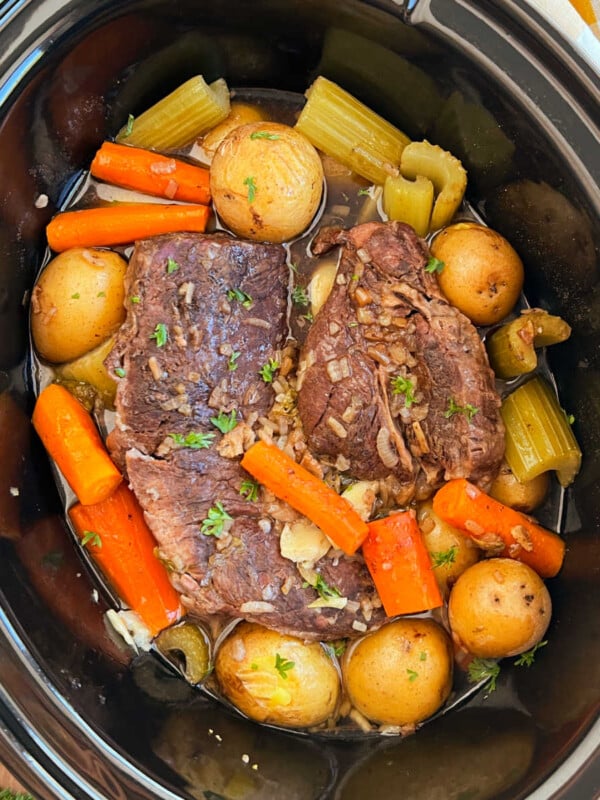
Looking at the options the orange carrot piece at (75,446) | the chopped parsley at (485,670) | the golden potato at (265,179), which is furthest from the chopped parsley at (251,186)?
the chopped parsley at (485,670)

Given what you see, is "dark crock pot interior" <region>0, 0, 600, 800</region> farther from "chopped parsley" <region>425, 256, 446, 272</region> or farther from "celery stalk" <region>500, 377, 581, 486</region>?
"chopped parsley" <region>425, 256, 446, 272</region>

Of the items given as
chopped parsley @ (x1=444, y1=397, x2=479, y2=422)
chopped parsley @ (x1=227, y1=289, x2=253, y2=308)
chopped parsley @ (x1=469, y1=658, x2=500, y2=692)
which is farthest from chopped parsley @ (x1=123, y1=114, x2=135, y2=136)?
chopped parsley @ (x1=469, y1=658, x2=500, y2=692)

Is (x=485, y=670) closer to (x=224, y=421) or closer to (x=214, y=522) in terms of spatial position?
(x=214, y=522)

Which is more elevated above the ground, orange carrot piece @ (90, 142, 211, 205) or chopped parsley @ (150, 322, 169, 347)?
orange carrot piece @ (90, 142, 211, 205)

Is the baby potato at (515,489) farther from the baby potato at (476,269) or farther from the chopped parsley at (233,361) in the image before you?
the chopped parsley at (233,361)

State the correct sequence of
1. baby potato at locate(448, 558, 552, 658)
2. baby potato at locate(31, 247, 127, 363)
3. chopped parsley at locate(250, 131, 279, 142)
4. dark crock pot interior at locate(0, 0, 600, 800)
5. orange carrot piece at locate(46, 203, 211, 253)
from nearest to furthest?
dark crock pot interior at locate(0, 0, 600, 800) → baby potato at locate(448, 558, 552, 658) → chopped parsley at locate(250, 131, 279, 142) → baby potato at locate(31, 247, 127, 363) → orange carrot piece at locate(46, 203, 211, 253)

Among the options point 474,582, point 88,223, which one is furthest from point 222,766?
point 88,223

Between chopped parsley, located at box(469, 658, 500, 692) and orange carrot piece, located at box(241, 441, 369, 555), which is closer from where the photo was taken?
orange carrot piece, located at box(241, 441, 369, 555)
